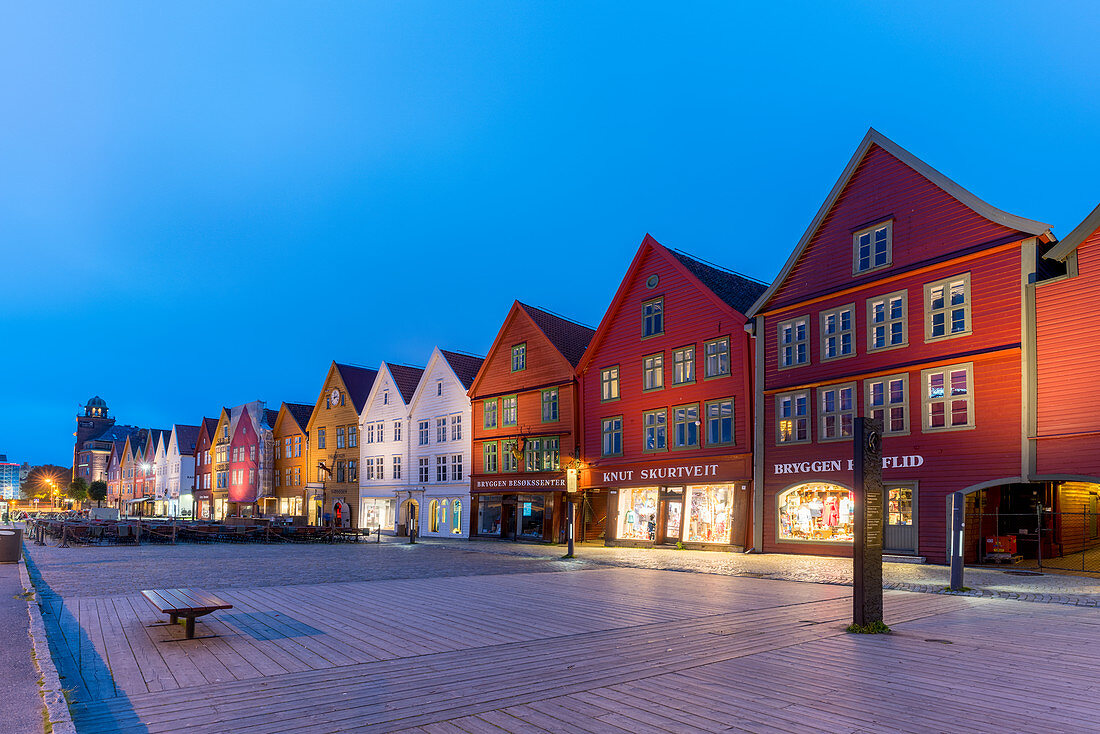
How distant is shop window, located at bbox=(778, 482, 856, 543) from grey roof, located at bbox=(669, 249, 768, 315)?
24.3 feet

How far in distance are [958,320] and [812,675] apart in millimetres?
A: 18726

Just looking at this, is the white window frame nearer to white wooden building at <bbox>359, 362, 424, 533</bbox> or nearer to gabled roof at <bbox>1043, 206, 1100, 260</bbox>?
gabled roof at <bbox>1043, 206, 1100, 260</bbox>

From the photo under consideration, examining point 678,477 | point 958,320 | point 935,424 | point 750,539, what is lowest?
point 750,539

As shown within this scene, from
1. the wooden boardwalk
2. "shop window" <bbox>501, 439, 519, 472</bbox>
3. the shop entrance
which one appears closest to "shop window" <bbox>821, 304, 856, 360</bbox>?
the shop entrance

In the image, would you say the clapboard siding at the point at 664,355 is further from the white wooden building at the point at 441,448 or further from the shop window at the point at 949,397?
the white wooden building at the point at 441,448

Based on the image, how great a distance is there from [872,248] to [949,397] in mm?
5773

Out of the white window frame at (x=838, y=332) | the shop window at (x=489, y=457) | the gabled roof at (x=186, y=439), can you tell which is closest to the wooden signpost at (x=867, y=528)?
the white window frame at (x=838, y=332)

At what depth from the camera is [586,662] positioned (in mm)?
9109

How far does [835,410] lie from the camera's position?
88.2 ft

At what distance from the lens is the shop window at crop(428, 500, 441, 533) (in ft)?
154

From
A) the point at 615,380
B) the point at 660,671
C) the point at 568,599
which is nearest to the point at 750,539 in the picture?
the point at 615,380

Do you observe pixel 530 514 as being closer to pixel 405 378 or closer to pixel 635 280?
pixel 635 280

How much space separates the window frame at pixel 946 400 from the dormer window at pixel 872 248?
13.4ft

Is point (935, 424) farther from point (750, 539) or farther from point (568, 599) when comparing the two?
point (568, 599)
